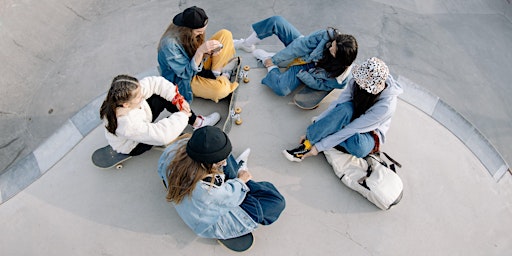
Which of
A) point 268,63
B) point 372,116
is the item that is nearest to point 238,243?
point 372,116

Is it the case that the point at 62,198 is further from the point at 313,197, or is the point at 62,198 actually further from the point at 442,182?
Answer: the point at 442,182

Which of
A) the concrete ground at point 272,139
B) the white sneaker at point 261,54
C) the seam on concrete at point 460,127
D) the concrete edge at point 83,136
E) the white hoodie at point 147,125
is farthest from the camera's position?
the white sneaker at point 261,54

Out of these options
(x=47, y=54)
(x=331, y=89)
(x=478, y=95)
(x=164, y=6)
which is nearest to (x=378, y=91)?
(x=331, y=89)

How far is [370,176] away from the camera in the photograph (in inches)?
142

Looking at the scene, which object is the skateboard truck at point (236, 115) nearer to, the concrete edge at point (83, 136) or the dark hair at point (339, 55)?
the dark hair at point (339, 55)

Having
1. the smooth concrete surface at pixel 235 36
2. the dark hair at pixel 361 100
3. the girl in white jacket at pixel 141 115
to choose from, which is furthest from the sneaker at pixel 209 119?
the smooth concrete surface at pixel 235 36

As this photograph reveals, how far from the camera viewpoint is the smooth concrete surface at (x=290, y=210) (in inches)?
134

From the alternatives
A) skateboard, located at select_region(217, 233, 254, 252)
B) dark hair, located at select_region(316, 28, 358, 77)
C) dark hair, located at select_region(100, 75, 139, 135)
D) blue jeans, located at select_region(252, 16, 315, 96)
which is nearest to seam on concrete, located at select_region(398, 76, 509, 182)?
dark hair, located at select_region(316, 28, 358, 77)

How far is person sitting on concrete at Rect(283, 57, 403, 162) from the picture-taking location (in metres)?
3.27

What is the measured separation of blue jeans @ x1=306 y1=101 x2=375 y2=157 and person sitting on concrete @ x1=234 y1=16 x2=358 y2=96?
0.46 metres

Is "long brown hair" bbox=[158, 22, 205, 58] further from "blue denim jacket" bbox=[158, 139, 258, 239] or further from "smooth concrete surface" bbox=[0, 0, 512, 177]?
"smooth concrete surface" bbox=[0, 0, 512, 177]

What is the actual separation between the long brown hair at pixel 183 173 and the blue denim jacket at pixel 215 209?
0.20ft

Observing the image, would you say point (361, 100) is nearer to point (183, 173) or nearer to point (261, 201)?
point (261, 201)

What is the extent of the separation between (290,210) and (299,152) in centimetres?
60
